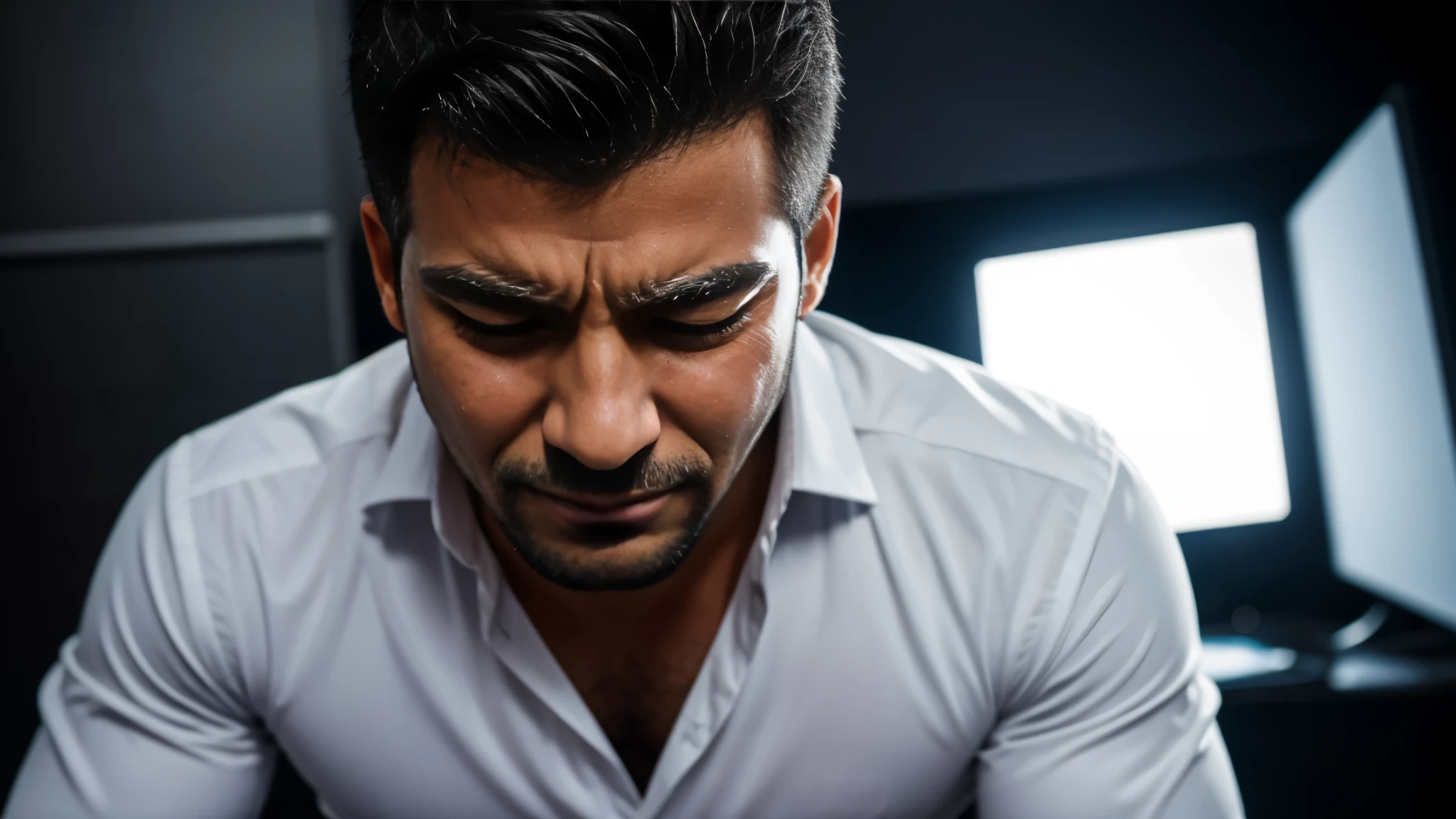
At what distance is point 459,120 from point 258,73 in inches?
47.9

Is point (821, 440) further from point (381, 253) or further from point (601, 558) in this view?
point (381, 253)

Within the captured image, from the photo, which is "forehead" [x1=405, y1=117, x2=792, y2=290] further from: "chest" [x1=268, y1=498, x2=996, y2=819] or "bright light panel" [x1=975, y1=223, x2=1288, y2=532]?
"bright light panel" [x1=975, y1=223, x2=1288, y2=532]

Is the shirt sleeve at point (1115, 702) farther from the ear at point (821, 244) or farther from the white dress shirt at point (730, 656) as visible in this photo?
the ear at point (821, 244)

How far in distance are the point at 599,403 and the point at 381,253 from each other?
0.30 meters

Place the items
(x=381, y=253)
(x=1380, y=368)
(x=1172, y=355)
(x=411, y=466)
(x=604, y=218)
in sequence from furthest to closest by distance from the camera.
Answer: (x=1172, y=355) → (x=1380, y=368) → (x=411, y=466) → (x=381, y=253) → (x=604, y=218)

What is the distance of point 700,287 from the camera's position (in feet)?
2.32

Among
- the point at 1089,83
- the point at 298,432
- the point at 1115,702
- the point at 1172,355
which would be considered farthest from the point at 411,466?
the point at 1089,83

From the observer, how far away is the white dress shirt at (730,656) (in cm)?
94

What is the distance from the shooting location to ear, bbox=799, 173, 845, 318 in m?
0.90

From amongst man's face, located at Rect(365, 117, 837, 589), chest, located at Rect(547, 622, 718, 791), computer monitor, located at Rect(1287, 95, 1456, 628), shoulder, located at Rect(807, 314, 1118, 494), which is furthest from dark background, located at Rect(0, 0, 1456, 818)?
man's face, located at Rect(365, 117, 837, 589)

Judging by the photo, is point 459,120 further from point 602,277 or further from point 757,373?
point 757,373

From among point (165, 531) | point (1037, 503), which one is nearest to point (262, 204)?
point (165, 531)

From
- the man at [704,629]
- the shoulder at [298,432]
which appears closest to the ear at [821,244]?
the man at [704,629]

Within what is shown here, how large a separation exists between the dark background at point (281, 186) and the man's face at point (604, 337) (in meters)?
0.97
